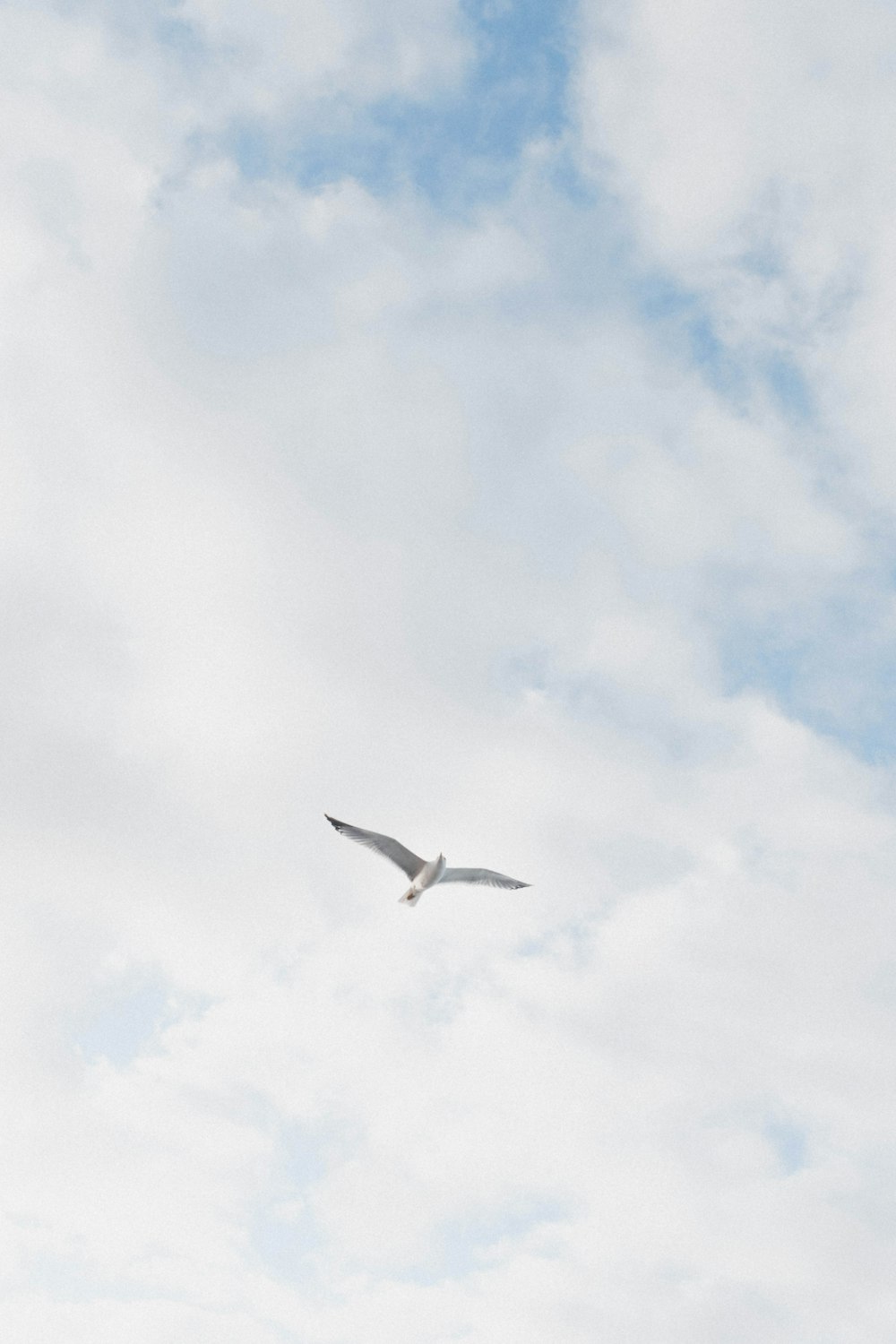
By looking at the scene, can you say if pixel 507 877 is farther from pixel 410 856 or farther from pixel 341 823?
pixel 341 823

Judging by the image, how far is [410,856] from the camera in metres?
102

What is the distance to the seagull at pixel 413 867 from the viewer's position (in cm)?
9881

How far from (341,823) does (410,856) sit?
769 cm

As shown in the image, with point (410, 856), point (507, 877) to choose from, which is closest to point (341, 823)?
point (410, 856)

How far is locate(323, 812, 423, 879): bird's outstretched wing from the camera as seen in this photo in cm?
10025

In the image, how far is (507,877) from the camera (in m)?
105

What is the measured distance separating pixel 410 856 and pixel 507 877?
10.6 m

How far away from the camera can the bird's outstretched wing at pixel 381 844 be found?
100m

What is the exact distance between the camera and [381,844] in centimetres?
10081

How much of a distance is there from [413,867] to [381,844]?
444 cm

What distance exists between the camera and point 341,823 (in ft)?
329

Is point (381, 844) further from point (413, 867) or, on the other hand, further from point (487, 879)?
point (487, 879)

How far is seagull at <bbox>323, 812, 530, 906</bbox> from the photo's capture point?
98812 millimetres

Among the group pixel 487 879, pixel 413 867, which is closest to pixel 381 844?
pixel 413 867
